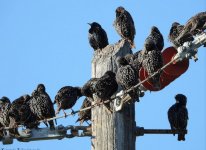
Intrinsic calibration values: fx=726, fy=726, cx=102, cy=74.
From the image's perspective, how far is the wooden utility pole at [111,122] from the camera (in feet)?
25.9

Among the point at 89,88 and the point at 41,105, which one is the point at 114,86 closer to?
the point at 89,88

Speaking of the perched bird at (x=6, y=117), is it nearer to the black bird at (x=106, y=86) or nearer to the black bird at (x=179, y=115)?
the black bird at (x=106, y=86)

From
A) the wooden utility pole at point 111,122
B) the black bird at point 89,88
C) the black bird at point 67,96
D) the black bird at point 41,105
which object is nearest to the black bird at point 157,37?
the black bird at point 89,88

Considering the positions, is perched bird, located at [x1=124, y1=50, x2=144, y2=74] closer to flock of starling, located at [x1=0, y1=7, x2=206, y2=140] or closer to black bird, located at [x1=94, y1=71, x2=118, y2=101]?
flock of starling, located at [x1=0, y1=7, x2=206, y2=140]

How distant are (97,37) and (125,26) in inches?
40.8

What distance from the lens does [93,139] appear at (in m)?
8.09

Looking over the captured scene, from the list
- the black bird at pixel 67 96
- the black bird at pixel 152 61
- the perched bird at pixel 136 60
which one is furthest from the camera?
the black bird at pixel 67 96

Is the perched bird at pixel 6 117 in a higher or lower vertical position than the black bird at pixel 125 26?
lower

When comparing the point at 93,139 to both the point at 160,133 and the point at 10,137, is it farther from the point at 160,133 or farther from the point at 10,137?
the point at 10,137

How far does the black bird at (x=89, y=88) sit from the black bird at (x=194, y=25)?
1.21 meters

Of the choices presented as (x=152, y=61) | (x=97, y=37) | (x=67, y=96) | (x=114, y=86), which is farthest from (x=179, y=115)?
(x=97, y=37)

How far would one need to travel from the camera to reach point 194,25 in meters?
8.59

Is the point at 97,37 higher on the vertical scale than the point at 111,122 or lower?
higher

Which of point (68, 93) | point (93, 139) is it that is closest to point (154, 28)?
point (68, 93)
